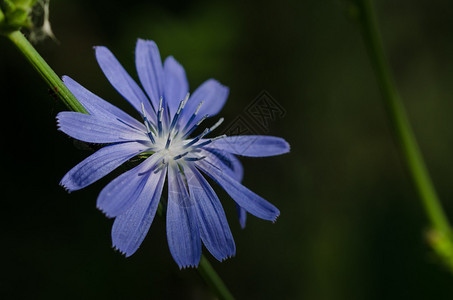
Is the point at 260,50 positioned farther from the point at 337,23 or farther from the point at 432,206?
the point at 432,206

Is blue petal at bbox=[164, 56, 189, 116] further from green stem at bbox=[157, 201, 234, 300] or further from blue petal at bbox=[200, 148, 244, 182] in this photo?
green stem at bbox=[157, 201, 234, 300]

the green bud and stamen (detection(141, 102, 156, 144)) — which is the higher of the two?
the green bud

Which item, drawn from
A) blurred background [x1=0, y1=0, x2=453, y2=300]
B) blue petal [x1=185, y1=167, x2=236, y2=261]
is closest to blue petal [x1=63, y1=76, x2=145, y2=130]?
blue petal [x1=185, y1=167, x2=236, y2=261]

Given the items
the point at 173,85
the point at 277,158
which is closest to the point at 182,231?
the point at 173,85

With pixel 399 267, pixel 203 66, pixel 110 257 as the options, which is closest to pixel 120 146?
pixel 110 257

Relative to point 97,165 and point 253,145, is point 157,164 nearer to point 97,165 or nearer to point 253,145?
point 97,165

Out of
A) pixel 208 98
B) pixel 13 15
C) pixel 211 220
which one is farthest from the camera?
pixel 208 98
